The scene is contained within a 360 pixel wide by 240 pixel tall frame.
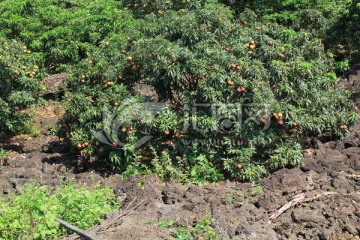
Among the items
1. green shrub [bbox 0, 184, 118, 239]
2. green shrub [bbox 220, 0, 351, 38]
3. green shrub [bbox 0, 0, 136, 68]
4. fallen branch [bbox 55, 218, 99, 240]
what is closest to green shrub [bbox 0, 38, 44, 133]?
green shrub [bbox 0, 0, 136, 68]

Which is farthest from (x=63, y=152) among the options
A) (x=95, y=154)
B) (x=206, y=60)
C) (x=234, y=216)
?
(x=234, y=216)

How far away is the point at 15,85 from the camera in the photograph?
361 inches

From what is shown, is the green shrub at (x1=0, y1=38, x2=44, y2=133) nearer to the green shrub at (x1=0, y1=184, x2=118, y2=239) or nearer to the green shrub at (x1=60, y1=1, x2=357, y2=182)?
the green shrub at (x1=60, y1=1, x2=357, y2=182)

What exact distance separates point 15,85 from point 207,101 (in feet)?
10.7

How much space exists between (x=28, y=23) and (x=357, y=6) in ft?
21.5

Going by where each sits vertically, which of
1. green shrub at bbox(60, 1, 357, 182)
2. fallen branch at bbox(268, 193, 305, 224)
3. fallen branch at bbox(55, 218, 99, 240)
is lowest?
fallen branch at bbox(268, 193, 305, 224)

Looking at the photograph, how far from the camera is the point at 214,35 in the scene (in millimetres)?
8359

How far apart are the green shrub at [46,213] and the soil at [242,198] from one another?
221 millimetres

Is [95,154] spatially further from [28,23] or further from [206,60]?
[28,23]

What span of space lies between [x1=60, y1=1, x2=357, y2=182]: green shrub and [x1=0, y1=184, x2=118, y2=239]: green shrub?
1.56 m

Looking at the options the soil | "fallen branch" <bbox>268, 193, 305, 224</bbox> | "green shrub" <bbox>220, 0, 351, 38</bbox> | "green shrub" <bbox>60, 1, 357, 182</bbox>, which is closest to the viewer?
the soil

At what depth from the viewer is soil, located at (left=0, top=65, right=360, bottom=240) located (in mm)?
6258

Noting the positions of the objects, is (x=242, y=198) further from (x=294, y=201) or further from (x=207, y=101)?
(x=207, y=101)

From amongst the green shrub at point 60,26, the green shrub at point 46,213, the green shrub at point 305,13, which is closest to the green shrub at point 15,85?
the green shrub at point 60,26
